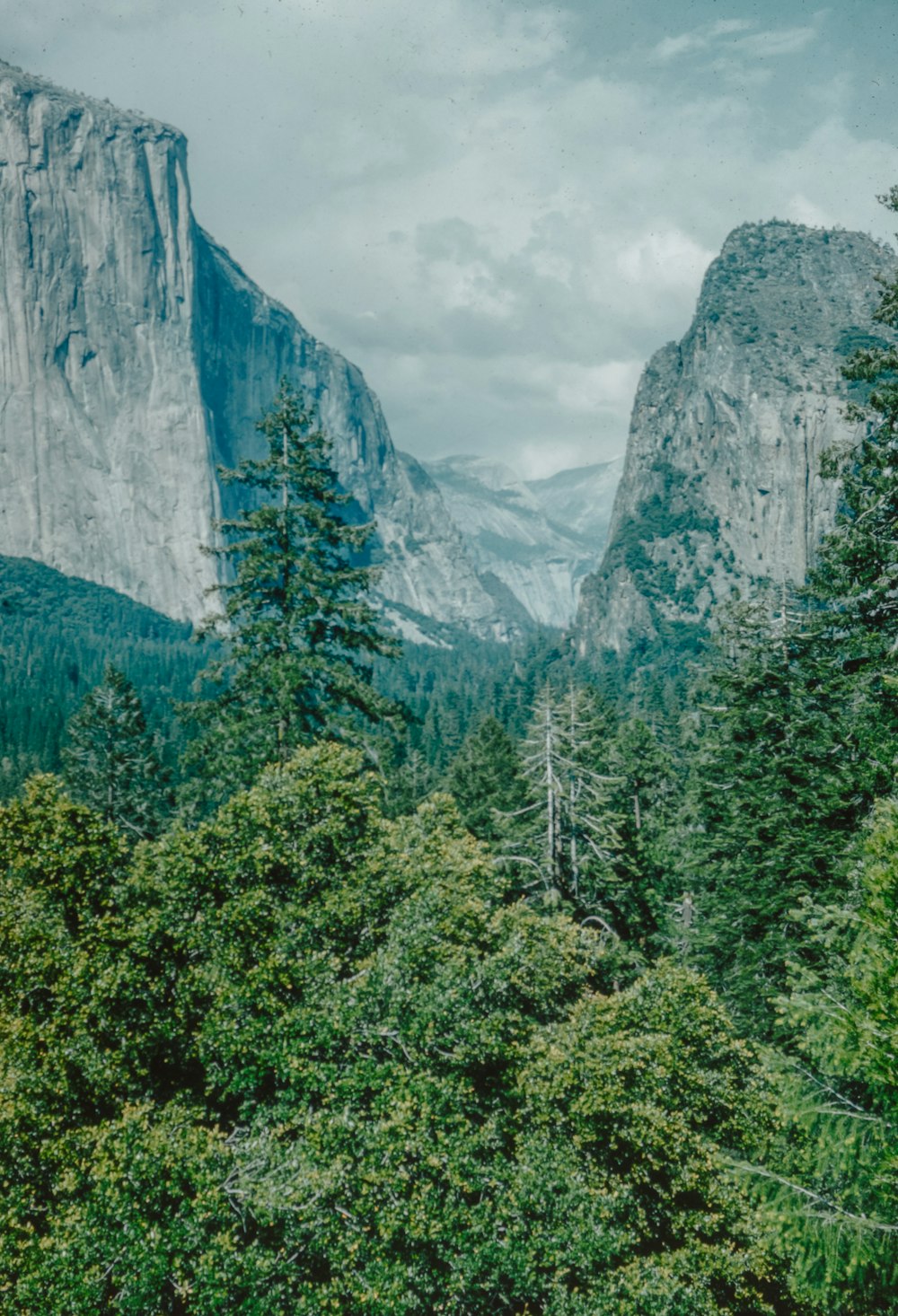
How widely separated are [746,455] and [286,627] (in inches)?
6997

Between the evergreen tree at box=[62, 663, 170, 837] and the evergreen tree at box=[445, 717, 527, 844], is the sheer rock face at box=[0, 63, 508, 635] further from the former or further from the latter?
the evergreen tree at box=[62, 663, 170, 837]

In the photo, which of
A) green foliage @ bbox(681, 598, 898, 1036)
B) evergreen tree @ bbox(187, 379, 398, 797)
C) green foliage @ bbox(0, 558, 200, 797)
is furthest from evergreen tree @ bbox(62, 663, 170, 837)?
green foliage @ bbox(0, 558, 200, 797)

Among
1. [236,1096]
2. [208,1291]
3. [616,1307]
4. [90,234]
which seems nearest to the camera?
[208,1291]

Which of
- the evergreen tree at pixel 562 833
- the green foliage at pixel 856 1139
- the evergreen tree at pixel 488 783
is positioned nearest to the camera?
the green foliage at pixel 856 1139

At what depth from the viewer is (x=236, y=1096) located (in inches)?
423

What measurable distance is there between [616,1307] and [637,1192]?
1693 millimetres

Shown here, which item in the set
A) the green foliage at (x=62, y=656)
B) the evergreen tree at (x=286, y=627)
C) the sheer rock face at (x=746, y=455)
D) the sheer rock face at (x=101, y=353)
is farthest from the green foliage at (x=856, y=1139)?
the sheer rock face at (x=101, y=353)

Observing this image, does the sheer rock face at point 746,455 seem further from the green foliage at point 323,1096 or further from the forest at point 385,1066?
the green foliage at point 323,1096

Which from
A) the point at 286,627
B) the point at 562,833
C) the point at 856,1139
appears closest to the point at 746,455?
the point at 562,833

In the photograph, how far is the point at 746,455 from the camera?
175m

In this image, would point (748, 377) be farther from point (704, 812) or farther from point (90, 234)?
point (704, 812)

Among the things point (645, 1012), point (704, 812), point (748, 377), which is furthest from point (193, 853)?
point (748, 377)

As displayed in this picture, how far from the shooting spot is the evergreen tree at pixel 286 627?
1636cm

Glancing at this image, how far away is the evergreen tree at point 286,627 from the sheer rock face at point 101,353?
15417 cm
